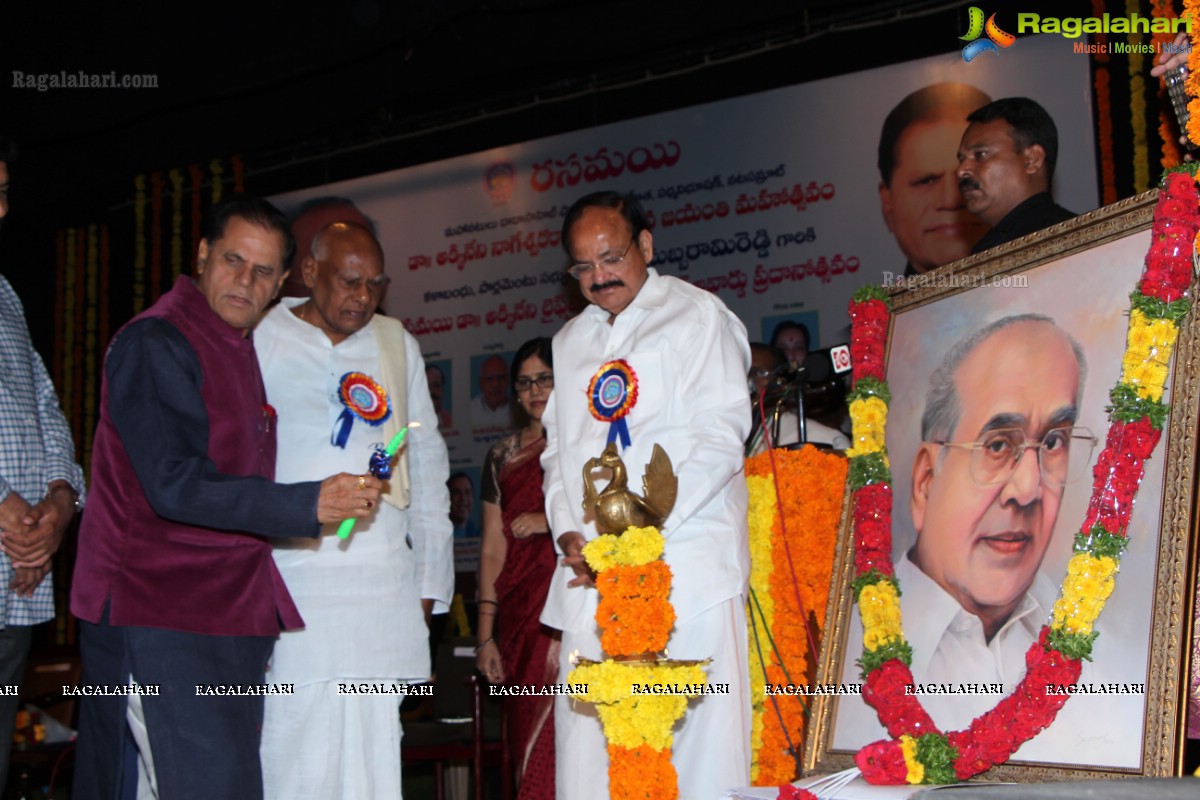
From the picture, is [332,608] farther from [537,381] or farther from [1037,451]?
[1037,451]

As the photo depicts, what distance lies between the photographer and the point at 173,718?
2592 mm

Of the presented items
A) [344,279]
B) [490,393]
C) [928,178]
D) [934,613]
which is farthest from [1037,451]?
[490,393]

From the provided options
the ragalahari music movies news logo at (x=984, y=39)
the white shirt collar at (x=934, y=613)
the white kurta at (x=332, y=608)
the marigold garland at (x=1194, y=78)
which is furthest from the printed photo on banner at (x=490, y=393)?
the marigold garland at (x=1194, y=78)

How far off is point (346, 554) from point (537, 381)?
5.17 feet

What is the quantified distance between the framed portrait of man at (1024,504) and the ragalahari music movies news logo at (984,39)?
255 cm

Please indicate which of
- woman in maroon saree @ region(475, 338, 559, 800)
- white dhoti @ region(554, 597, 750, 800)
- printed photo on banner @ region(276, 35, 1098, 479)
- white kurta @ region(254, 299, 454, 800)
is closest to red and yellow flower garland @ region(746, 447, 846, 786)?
white dhoti @ region(554, 597, 750, 800)

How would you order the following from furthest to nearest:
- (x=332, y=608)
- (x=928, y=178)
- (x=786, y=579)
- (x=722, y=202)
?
→ (x=722, y=202), (x=928, y=178), (x=786, y=579), (x=332, y=608)

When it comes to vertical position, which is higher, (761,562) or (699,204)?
(699,204)

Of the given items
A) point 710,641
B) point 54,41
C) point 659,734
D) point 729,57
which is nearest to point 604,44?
point 729,57

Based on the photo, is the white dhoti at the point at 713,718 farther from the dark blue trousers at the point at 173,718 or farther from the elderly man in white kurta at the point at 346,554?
the dark blue trousers at the point at 173,718

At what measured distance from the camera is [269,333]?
348cm

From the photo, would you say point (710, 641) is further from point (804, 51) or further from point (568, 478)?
point (804, 51)

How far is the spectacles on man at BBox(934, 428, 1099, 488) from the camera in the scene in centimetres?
272

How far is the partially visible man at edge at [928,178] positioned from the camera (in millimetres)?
6109
